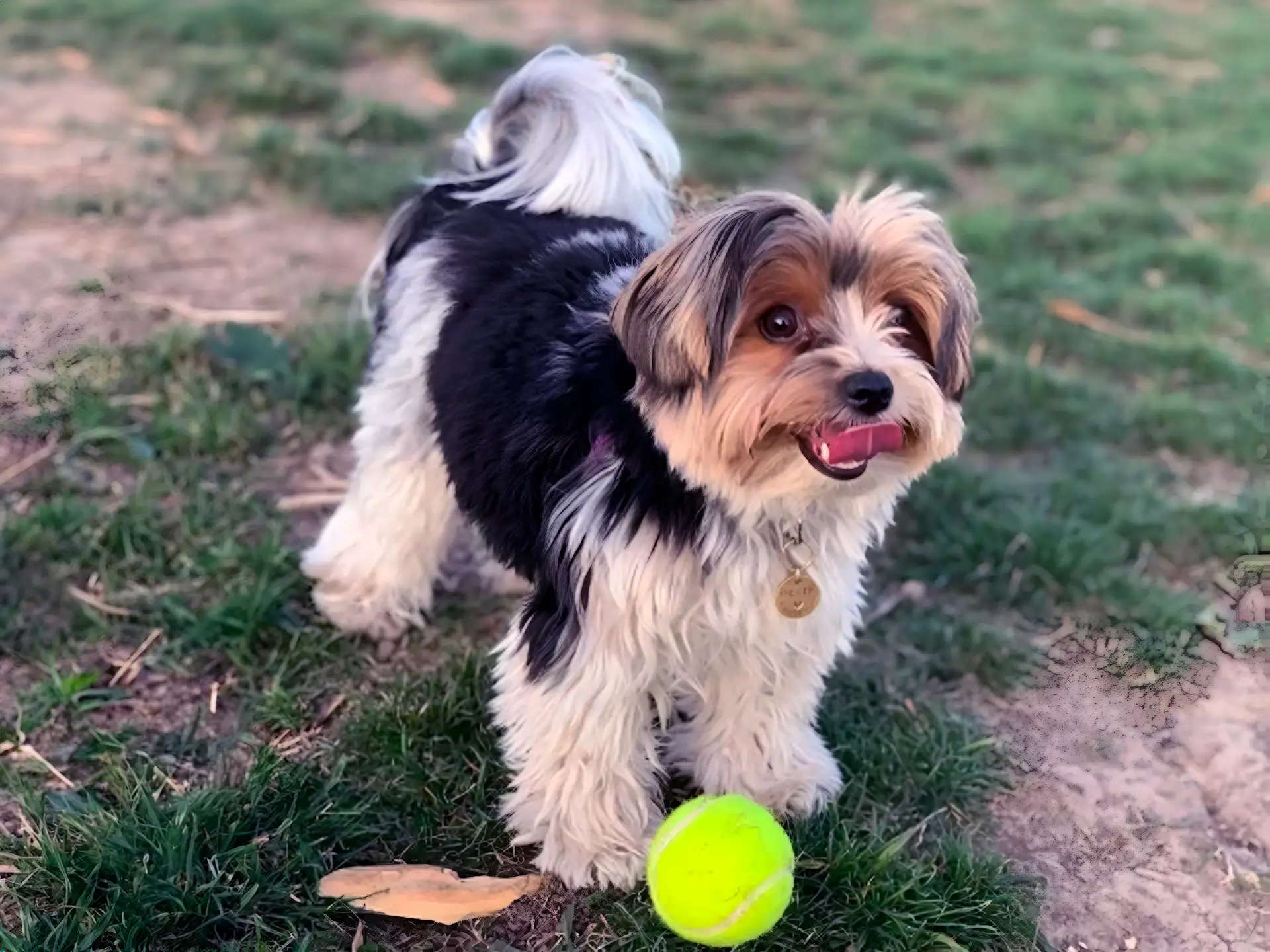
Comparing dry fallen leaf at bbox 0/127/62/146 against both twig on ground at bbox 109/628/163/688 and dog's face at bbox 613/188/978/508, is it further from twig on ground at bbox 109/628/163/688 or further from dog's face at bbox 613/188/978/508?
dog's face at bbox 613/188/978/508

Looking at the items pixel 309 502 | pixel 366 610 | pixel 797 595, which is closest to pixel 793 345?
pixel 797 595

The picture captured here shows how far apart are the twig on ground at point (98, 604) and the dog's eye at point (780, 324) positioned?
265cm

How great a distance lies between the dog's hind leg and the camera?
3.84 meters

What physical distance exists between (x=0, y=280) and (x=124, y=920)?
12.3 ft

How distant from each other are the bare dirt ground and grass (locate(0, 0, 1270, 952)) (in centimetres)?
17

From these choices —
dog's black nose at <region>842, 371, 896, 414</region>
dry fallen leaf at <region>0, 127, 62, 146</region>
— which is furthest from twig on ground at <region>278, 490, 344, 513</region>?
dry fallen leaf at <region>0, 127, 62, 146</region>

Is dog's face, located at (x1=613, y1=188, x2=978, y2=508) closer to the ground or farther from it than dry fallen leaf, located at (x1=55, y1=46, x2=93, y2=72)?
farther from it

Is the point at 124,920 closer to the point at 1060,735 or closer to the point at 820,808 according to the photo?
the point at 820,808

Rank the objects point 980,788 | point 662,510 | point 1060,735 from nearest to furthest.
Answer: point 662,510
point 980,788
point 1060,735

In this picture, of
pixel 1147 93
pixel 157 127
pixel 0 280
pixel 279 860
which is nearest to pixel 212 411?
pixel 0 280

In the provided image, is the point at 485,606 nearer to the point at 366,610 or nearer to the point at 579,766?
the point at 366,610

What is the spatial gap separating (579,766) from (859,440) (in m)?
Answer: 1.27

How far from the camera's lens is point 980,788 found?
3.83 m

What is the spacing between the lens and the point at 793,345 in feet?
9.11
